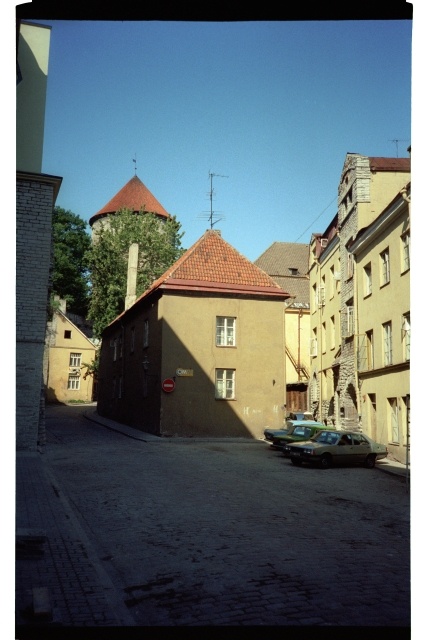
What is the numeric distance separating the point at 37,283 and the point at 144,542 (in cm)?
1008

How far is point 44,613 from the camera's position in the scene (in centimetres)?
439

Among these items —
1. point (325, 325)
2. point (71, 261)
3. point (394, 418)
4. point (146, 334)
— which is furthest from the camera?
point (71, 261)

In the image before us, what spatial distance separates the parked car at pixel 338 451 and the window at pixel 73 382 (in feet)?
112

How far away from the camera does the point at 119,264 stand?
1556 inches

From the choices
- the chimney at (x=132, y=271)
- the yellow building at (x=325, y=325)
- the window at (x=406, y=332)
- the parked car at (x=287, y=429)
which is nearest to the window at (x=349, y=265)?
the yellow building at (x=325, y=325)

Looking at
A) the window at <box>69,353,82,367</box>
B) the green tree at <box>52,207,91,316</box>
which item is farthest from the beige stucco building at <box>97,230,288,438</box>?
the window at <box>69,353,82,367</box>

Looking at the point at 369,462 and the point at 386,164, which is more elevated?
the point at 386,164

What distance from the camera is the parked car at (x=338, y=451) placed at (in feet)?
51.4

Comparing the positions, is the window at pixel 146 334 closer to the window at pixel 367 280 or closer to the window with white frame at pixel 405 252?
the window at pixel 367 280

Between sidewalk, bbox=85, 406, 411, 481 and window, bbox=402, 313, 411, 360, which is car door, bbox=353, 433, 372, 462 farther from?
window, bbox=402, 313, 411, 360

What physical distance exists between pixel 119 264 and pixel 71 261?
6.64 metres

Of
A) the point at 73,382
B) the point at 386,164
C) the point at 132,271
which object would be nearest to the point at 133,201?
the point at 73,382

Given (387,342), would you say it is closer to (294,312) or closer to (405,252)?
(405,252)

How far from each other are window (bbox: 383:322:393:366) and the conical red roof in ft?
125
